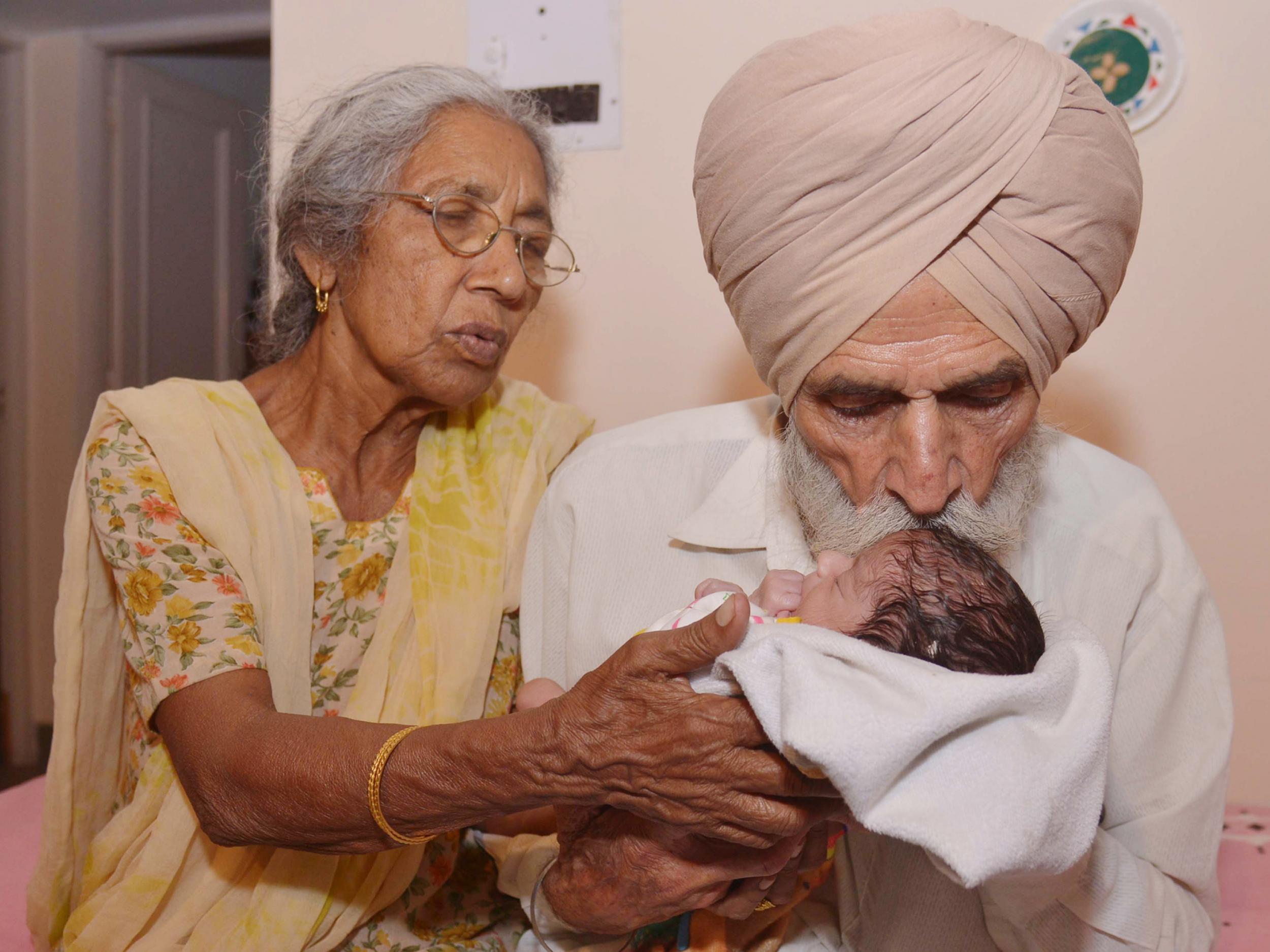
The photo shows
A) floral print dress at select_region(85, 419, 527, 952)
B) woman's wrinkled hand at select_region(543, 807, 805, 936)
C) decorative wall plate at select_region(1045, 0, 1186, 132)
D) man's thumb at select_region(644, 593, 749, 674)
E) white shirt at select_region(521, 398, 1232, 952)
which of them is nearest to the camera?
man's thumb at select_region(644, 593, 749, 674)

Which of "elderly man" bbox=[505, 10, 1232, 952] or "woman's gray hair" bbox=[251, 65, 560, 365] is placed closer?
"elderly man" bbox=[505, 10, 1232, 952]

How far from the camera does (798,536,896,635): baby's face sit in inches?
53.2

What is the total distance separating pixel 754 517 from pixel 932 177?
2.27ft

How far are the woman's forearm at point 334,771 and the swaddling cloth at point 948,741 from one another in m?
0.36

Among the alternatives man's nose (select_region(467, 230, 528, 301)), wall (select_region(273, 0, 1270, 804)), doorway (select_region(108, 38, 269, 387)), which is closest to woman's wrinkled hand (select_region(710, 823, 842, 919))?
man's nose (select_region(467, 230, 528, 301))

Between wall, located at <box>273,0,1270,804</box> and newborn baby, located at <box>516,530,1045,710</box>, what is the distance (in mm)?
1297

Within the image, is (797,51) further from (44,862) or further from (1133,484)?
(44,862)

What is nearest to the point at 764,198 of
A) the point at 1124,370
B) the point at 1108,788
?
the point at 1108,788

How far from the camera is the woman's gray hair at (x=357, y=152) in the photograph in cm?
203

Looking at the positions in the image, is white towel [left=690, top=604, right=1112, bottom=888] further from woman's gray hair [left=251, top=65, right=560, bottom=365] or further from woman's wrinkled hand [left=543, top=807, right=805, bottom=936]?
woman's gray hair [left=251, top=65, right=560, bottom=365]

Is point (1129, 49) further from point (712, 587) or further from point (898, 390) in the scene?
point (712, 587)

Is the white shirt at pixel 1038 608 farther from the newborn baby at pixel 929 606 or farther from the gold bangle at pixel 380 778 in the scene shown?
the gold bangle at pixel 380 778

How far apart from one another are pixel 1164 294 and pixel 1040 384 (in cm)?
115

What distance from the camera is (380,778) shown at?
4.83 feet
